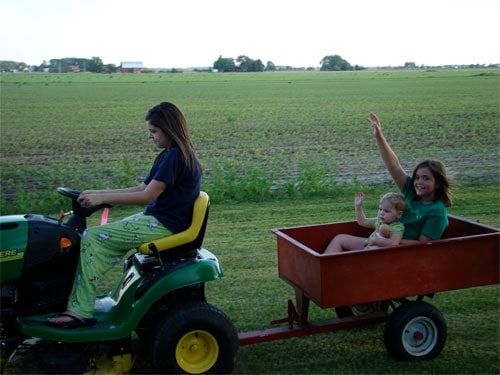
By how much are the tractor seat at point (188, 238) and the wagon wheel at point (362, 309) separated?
1.29 metres

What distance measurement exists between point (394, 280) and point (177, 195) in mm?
1433

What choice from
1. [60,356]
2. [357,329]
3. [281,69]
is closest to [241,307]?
[357,329]

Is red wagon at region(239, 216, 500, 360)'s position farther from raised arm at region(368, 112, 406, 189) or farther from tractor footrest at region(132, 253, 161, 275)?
tractor footrest at region(132, 253, 161, 275)

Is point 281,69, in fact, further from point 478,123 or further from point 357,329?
point 357,329

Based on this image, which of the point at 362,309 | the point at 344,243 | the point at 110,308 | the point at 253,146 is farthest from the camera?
the point at 253,146

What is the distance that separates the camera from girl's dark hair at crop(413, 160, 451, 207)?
4.17m

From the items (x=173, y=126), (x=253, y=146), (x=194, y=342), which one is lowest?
(x=253, y=146)

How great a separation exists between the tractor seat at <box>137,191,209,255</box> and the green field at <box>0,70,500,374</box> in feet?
2.67

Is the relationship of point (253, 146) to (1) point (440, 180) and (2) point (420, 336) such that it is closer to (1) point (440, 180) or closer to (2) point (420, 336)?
(1) point (440, 180)

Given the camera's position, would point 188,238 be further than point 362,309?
No

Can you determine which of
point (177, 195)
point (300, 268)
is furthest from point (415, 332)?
point (177, 195)

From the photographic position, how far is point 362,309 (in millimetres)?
4566

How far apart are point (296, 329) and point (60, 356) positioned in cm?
149

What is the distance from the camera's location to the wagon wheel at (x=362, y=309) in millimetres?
4465
